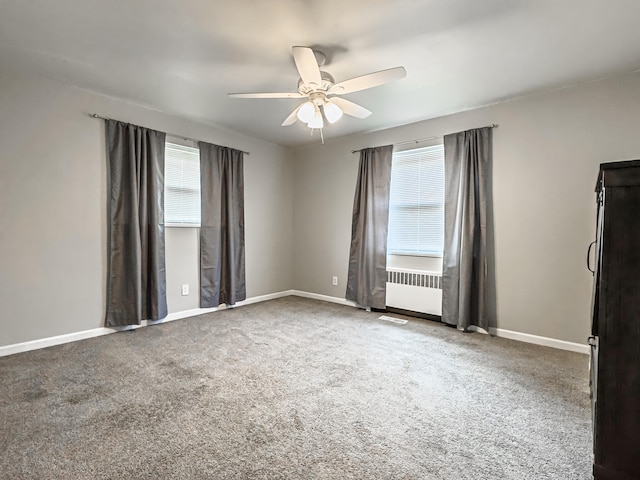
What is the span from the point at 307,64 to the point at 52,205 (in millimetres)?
2718

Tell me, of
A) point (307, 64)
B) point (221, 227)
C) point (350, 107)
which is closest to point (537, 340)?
point (350, 107)

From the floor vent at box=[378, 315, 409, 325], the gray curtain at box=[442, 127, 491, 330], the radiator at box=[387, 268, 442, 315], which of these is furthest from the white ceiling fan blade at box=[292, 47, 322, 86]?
the floor vent at box=[378, 315, 409, 325]

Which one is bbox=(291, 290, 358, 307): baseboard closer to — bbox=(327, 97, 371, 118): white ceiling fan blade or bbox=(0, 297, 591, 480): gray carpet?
bbox=(0, 297, 591, 480): gray carpet

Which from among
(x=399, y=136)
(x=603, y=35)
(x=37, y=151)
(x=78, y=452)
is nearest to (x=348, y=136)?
(x=399, y=136)

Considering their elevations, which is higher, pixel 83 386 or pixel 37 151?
pixel 37 151

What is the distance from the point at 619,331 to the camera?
1274 mm

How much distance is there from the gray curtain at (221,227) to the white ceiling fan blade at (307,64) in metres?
2.31

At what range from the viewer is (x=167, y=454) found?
1527 mm

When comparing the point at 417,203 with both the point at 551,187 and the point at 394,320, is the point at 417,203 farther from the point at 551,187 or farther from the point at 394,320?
the point at 394,320

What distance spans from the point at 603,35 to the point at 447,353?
2655mm

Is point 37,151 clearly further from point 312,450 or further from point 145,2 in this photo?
point 312,450

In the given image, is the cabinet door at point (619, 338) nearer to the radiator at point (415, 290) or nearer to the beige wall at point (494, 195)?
the beige wall at point (494, 195)

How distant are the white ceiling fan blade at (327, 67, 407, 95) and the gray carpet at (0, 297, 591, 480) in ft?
7.04

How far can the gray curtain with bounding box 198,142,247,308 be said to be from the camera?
13.5 ft
